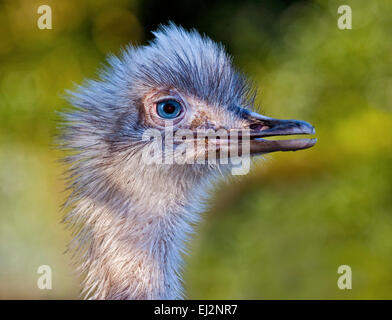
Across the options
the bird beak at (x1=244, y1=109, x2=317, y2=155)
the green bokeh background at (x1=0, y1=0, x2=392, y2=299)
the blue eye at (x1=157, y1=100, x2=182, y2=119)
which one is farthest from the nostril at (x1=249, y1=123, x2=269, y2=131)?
the green bokeh background at (x1=0, y1=0, x2=392, y2=299)

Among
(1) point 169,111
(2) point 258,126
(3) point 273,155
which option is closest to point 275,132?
(2) point 258,126

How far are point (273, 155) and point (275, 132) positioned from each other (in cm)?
266

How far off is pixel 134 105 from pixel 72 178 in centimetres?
35

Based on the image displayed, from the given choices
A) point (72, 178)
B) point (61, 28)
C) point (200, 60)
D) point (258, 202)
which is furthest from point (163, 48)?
point (258, 202)

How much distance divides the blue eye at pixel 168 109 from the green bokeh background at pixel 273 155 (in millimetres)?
2416

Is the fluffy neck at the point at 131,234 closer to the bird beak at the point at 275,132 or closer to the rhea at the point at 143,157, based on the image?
the rhea at the point at 143,157

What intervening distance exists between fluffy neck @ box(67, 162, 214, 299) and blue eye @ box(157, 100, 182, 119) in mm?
196

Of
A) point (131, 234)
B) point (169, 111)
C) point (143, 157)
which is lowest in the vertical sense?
point (131, 234)

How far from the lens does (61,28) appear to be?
15.7 ft

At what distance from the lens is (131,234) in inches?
82.7

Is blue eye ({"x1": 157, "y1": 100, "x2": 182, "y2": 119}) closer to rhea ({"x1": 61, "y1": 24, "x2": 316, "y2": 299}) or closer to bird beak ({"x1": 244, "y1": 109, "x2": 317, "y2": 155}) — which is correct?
rhea ({"x1": 61, "y1": 24, "x2": 316, "y2": 299})

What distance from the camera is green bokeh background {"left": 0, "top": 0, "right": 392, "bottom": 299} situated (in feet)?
14.8

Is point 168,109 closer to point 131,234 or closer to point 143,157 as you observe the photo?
point 143,157
